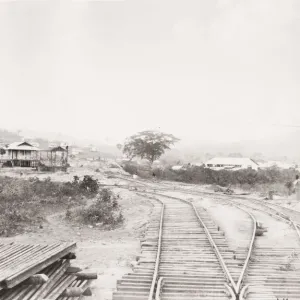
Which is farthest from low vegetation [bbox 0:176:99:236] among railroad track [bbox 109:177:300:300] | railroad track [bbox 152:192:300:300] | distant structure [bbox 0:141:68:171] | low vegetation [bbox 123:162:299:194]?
distant structure [bbox 0:141:68:171]

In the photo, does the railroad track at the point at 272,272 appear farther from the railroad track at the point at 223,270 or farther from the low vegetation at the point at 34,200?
the low vegetation at the point at 34,200

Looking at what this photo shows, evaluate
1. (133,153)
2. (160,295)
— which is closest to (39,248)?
(160,295)

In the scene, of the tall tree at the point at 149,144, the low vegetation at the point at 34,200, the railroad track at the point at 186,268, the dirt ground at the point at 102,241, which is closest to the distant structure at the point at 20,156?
the tall tree at the point at 149,144

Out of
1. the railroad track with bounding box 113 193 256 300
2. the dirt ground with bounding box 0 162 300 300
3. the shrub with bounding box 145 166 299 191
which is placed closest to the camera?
the railroad track with bounding box 113 193 256 300

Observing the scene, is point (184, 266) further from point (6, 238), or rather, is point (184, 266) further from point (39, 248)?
point (6, 238)

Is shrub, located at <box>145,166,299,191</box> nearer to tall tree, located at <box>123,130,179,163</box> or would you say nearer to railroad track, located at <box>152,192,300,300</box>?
tall tree, located at <box>123,130,179,163</box>
